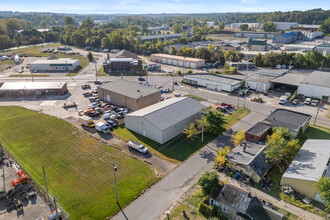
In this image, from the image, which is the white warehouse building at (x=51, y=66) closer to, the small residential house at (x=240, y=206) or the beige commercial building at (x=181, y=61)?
the beige commercial building at (x=181, y=61)

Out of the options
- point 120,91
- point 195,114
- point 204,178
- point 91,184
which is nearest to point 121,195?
point 91,184

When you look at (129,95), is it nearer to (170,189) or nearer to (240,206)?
(170,189)

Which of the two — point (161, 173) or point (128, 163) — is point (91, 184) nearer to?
point (128, 163)

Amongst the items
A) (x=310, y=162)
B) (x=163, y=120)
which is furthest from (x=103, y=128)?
(x=310, y=162)

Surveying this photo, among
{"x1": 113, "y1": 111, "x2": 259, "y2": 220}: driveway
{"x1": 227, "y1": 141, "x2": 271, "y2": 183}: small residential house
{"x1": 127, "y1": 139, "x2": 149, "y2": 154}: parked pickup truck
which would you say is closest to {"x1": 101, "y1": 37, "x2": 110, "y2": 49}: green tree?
{"x1": 127, "y1": 139, "x2": 149, "y2": 154}: parked pickup truck

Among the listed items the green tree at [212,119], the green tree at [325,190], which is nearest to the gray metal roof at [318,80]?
the green tree at [212,119]

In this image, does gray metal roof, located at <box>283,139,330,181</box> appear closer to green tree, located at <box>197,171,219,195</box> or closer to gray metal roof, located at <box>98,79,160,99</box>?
green tree, located at <box>197,171,219,195</box>
